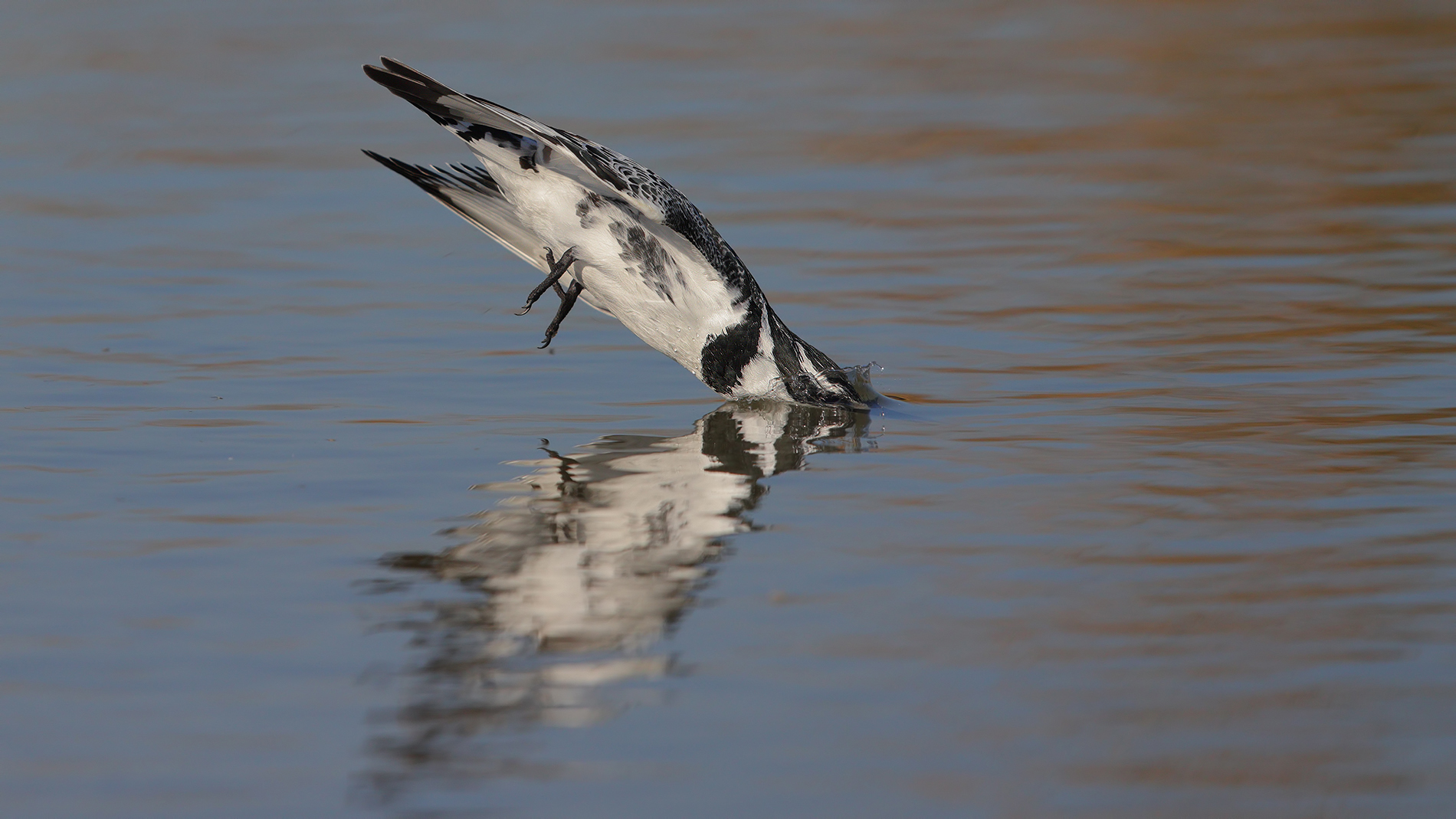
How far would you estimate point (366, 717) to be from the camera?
4707 millimetres

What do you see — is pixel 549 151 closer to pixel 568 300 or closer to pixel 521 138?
pixel 521 138

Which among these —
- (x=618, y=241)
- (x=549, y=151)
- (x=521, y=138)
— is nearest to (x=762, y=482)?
(x=618, y=241)

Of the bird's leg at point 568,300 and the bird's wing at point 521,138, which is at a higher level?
the bird's wing at point 521,138

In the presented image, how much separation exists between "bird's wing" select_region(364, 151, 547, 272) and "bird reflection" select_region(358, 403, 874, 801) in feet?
4.03

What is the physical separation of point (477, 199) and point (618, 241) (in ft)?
2.88

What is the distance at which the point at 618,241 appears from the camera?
8000mm

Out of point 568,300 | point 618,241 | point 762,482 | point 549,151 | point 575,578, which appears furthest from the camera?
point 568,300

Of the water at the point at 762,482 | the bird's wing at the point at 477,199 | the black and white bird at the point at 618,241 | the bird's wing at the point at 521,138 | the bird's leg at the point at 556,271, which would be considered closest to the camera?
the water at the point at 762,482

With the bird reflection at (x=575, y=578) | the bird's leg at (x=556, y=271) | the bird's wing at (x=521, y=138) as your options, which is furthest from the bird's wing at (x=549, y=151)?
the bird reflection at (x=575, y=578)

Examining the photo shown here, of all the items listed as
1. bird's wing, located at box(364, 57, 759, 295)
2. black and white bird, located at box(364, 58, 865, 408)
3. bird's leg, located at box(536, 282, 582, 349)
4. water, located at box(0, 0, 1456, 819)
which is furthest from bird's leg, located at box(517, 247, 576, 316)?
water, located at box(0, 0, 1456, 819)

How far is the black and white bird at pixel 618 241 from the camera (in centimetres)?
755

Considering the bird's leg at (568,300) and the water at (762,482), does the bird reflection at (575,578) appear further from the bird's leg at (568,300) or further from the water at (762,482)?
the bird's leg at (568,300)

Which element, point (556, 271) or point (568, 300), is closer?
point (556, 271)

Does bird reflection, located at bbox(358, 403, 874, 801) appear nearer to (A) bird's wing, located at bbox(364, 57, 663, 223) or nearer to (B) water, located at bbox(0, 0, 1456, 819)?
(B) water, located at bbox(0, 0, 1456, 819)
